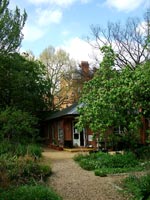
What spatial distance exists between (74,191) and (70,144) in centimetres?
1936

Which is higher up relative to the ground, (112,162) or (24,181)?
(112,162)

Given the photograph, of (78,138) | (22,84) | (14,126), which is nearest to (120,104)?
(14,126)

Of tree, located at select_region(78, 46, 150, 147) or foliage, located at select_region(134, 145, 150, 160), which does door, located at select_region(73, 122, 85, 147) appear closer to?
foliage, located at select_region(134, 145, 150, 160)

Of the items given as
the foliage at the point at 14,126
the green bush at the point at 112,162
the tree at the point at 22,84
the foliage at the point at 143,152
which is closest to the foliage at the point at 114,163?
the green bush at the point at 112,162

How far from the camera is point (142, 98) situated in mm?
17266

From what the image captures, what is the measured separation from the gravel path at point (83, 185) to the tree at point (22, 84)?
62.1ft

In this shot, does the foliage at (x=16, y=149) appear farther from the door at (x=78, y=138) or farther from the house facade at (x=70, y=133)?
the door at (x=78, y=138)

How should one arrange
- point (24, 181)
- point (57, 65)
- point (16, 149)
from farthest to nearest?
point (57, 65) → point (16, 149) → point (24, 181)

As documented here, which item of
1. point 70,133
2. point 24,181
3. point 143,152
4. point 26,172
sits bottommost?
point 24,181

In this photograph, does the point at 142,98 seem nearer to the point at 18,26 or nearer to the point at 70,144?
the point at 70,144

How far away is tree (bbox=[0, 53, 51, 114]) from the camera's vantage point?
32938 mm

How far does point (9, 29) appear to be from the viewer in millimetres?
29719

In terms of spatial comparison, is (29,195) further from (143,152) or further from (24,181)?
(143,152)

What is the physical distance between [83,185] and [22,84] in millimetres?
24424
